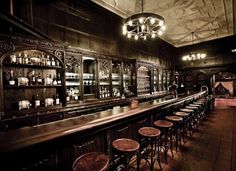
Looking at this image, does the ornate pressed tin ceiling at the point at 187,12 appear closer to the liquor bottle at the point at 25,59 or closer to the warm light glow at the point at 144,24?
the warm light glow at the point at 144,24

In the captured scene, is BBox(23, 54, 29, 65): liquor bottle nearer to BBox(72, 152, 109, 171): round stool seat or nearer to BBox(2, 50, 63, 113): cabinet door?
BBox(2, 50, 63, 113): cabinet door

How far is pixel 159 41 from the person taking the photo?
8102 millimetres

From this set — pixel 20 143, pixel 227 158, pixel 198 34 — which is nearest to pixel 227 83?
pixel 198 34

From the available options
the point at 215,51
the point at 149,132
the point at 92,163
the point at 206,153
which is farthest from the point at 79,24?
the point at 215,51

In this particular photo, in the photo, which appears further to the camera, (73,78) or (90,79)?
(90,79)

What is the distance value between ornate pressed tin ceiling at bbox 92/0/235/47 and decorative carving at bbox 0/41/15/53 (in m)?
2.83

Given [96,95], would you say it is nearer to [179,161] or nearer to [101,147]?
[101,147]

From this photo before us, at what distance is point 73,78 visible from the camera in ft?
12.8

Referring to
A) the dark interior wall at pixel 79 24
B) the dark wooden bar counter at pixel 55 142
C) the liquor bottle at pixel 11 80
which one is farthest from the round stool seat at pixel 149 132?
the dark interior wall at pixel 79 24

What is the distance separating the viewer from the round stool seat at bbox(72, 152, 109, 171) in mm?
1394

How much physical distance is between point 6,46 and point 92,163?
257 centimetres

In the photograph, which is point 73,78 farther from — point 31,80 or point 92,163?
point 92,163

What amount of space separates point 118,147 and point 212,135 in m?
3.66

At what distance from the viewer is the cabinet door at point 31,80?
278cm
